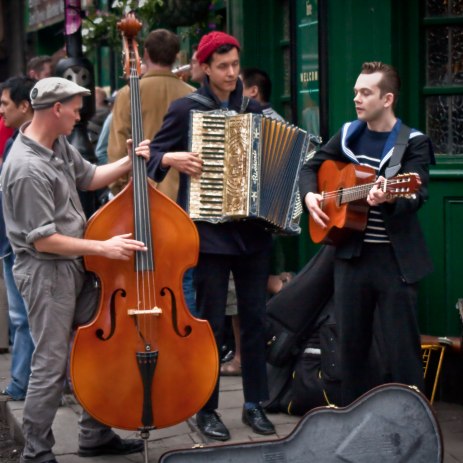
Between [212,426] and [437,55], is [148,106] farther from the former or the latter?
[212,426]

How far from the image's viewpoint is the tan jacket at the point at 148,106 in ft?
23.7

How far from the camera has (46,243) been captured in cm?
522

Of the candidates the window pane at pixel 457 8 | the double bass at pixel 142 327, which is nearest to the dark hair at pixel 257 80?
the window pane at pixel 457 8

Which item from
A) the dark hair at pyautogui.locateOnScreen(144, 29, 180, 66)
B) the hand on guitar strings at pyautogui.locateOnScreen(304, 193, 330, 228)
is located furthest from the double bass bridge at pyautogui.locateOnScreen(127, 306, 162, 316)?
the dark hair at pyautogui.locateOnScreen(144, 29, 180, 66)

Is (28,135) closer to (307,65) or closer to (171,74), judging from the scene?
(171,74)

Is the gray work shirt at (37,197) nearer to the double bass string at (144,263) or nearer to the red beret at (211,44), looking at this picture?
the double bass string at (144,263)

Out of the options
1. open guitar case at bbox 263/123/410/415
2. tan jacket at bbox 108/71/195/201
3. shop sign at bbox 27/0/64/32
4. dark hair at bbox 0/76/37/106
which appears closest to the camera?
open guitar case at bbox 263/123/410/415

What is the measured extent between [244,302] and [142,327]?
88 centimetres

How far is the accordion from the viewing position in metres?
5.62

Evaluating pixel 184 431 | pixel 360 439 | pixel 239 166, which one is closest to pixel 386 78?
pixel 239 166

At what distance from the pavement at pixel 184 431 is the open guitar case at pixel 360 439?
1.81ft

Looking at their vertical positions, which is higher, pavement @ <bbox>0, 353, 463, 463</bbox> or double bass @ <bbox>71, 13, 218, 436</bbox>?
double bass @ <bbox>71, 13, 218, 436</bbox>

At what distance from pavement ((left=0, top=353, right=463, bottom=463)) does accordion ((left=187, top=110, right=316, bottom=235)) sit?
3.51 ft

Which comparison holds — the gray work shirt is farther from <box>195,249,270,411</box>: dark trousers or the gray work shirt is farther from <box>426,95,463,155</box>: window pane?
<box>426,95,463,155</box>: window pane
